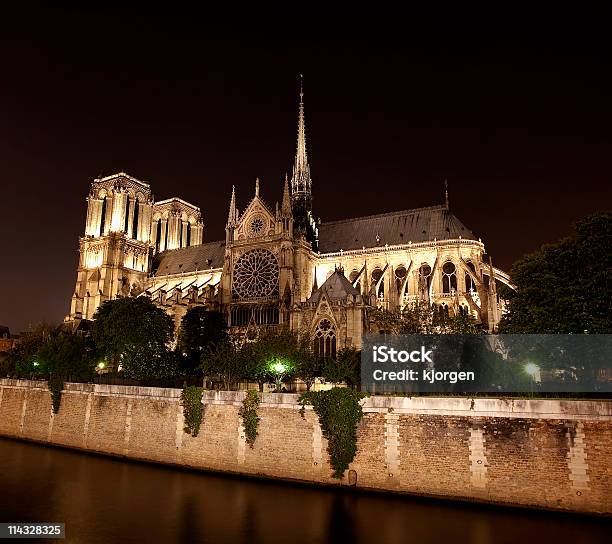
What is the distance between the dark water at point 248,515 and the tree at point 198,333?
61.1ft

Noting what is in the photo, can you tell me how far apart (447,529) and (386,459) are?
3465mm

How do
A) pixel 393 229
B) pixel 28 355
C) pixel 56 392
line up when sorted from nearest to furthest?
pixel 56 392 → pixel 28 355 → pixel 393 229

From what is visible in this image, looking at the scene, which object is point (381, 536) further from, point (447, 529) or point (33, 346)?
point (33, 346)

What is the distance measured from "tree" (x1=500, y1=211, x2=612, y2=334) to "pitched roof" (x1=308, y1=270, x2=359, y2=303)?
11.6m

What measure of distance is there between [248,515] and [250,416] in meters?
4.68

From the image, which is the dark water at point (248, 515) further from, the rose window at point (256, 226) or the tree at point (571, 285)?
the rose window at point (256, 226)

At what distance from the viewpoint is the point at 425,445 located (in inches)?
688

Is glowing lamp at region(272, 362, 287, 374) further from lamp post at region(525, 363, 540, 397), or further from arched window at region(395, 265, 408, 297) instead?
arched window at region(395, 265, 408, 297)

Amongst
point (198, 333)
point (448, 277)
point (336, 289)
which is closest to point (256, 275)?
point (198, 333)

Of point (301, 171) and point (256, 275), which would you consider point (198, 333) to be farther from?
point (301, 171)

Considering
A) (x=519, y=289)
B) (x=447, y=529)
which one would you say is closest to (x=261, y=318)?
(x=519, y=289)

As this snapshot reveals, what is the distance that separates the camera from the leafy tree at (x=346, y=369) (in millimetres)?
24000

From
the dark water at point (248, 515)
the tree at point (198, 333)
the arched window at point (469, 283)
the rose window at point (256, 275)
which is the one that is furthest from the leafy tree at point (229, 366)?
the arched window at point (469, 283)

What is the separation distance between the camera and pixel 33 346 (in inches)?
1672
